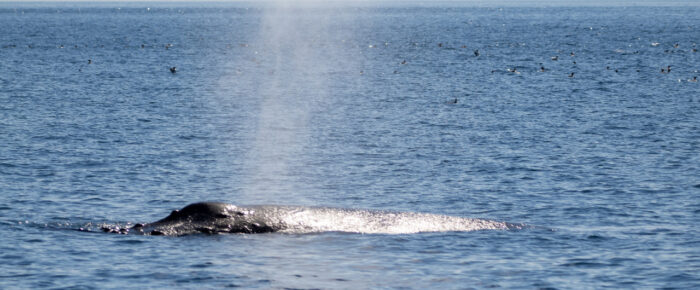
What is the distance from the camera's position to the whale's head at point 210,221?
26.6 meters

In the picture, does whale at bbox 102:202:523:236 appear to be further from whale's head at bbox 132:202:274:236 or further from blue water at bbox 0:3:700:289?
blue water at bbox 0:3:700:289

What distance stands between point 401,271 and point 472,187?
12.3 meters

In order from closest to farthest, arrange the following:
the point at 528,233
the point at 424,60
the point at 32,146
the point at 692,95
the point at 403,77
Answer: the point at 528,233 → the point at 32,146 → the point at 692,95 → the point at 403,77 → the point at 424,60

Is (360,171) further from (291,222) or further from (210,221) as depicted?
(210,221)

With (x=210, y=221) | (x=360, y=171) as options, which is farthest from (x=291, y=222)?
(x=360, y=171)

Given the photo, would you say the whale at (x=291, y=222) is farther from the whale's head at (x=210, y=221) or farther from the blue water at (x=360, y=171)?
the blue water at (x=360, y=171)

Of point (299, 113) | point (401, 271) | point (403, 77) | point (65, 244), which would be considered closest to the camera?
point (401, 271)

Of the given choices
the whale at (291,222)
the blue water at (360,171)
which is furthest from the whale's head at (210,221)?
the blue water at (360,171)

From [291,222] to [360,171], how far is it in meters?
12.4

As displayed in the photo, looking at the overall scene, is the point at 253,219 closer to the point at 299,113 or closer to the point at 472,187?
the point at 472,187

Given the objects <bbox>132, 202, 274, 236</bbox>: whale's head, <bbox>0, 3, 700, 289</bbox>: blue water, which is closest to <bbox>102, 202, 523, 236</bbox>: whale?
<bbox>132, 202, 274, 236</bbox>: whale's head

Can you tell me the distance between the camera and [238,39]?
163m

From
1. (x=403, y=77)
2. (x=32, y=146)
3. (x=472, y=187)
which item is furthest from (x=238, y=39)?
(x=472, y=187)

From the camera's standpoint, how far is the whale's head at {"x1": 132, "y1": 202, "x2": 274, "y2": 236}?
87.4 ft
